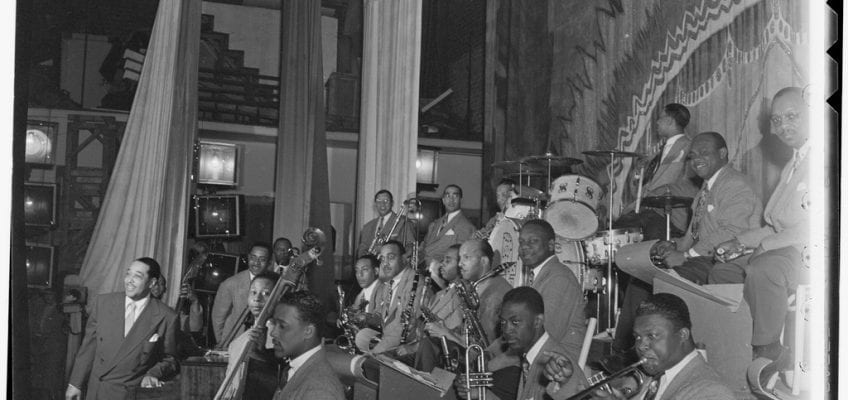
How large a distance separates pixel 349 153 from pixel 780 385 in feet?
34.2

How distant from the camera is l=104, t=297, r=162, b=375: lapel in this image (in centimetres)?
746

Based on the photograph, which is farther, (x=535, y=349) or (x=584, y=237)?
(x=584, y=237)

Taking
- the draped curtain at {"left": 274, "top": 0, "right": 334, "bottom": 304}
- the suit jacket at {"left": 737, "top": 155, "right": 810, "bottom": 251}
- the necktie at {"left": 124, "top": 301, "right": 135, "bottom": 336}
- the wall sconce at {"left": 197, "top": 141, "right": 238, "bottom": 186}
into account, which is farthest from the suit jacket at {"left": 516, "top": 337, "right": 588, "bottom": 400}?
the wall sconce at {"left": 197, "top": 141, "right": 238, "bottom": 186}

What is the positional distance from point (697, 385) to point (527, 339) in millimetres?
1522

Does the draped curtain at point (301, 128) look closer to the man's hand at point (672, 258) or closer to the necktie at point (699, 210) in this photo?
the necktie at point (699, 210)

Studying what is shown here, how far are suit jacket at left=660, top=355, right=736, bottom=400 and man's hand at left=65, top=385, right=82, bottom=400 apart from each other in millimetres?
4920

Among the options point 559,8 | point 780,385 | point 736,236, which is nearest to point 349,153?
point 559,8

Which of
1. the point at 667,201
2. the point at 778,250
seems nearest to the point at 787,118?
the point at 778,250

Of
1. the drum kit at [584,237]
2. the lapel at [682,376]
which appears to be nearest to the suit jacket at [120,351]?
the drum kit at [584,237]

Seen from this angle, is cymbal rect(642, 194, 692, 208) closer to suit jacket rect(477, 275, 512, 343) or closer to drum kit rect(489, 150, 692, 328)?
drum kit rect(489, 150, 692, 328)

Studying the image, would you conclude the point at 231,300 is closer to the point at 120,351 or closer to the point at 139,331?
the point at 139,331

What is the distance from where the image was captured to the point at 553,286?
671 cm

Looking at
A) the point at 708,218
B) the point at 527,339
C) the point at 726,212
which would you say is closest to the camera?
the point at 527,339

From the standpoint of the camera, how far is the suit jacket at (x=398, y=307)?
7.40 meters
